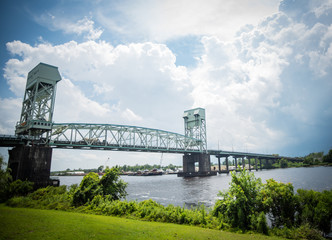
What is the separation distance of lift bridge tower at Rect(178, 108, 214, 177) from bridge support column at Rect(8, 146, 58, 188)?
266ft

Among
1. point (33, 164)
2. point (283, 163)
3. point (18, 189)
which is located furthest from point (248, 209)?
point (283, 163)

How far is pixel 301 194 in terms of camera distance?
52.0ft

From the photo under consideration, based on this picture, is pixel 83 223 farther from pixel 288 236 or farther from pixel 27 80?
pixel 27 80

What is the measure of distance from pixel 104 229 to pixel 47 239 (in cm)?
357

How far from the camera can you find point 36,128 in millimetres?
57656

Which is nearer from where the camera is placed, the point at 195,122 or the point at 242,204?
the point at 242,204

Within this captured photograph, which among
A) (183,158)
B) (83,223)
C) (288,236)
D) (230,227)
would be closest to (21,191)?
(83,223)

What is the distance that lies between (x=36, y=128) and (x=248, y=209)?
6169 centimetres

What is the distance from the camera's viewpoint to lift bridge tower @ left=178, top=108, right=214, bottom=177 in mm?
119562

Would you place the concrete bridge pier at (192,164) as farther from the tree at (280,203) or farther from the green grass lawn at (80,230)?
the green grass lawn at (80,230)

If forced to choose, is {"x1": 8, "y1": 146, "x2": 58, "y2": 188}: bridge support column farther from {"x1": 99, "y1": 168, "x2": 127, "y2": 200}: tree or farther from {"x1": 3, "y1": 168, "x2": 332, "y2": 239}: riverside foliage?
{"x1": 99, "y1": 168, "x2": 127, "y2": 200}: tree

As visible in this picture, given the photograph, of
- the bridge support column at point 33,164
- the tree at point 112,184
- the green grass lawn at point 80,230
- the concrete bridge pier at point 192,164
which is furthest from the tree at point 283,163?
the green grass lawn at point 80,230

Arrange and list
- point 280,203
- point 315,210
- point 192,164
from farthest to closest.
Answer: point 192,164
point 280,203
point 315,210

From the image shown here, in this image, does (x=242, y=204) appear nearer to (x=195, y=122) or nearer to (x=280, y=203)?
(x=280, y=203)
